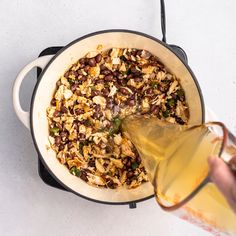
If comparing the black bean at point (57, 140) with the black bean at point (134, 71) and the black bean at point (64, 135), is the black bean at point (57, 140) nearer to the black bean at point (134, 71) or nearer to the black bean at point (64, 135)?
the black bean at point (64, 135)

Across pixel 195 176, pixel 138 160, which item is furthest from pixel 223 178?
pixel 138 160

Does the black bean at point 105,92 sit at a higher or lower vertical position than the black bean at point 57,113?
higher

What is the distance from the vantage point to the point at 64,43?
32.5 inches

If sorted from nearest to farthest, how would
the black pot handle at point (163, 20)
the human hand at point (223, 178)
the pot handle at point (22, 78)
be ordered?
the human hand at point (223, 178) < the pot handle at point (22, 78) < the black pot handle at point (163, 20)

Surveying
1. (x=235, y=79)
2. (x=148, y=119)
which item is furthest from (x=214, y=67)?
(x=148, y=119)

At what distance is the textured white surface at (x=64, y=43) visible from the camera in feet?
2.67

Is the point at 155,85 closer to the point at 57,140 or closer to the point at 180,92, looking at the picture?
the point at 180,92

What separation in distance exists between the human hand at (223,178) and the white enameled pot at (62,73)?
11.2 inches

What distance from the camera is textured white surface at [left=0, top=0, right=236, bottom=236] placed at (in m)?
0.81

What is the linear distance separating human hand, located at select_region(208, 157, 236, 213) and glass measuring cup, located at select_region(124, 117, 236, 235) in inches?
0.6

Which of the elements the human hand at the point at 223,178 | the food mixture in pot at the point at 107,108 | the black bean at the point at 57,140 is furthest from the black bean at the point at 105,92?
the human hand at the point at 223,178

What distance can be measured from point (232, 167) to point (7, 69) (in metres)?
0.49

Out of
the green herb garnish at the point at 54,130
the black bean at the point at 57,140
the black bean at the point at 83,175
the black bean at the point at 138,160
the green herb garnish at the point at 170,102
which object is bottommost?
the black bean at the point at 83,175

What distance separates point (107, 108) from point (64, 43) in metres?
0.14
